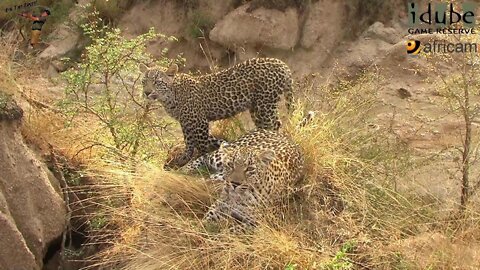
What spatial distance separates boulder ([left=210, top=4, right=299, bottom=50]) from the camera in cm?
1399

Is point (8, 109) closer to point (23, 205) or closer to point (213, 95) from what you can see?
point (23, 205)

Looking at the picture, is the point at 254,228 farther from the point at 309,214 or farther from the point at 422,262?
the point at 422,262

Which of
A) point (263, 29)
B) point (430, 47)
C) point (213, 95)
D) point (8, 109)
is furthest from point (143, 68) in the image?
point (263, 29)

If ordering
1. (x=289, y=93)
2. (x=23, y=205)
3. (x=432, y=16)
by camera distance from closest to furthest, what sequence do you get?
(x=23, y=205)
(x=289, y=93)
(x=432, y=16)

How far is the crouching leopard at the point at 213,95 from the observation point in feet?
28.1

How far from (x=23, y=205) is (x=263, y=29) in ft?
24.8

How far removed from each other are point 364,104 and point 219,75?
1.77m

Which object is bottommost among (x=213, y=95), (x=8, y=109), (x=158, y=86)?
(x=213, y=95)

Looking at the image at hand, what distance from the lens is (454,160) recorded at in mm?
8320

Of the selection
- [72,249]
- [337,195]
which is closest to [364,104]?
[337,195]

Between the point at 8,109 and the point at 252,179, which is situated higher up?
the point at 8,109

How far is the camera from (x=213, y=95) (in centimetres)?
870

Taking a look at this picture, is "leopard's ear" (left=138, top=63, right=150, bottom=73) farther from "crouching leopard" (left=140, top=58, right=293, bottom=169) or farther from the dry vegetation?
the dry vegetation

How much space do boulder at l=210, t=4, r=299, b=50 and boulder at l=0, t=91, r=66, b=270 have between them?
22.4 ft
